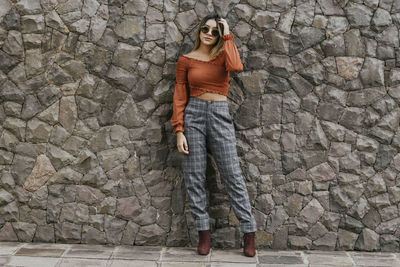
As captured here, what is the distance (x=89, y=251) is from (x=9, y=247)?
0.62m

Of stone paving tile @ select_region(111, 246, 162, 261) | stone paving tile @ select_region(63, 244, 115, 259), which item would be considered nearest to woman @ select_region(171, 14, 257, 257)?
stone paving tile @ select_region(111, 246, 162, 261)

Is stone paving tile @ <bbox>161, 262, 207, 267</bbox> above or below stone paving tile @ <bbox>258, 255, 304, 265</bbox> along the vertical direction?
above

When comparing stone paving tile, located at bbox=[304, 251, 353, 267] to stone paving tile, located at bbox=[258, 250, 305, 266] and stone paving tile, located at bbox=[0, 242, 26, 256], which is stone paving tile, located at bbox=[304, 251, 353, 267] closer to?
stone paving tile, located at bbox=[258, 250, 305, 266]

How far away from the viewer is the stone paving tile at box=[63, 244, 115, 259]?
3.81 metres

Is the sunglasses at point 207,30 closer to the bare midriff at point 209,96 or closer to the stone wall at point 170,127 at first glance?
the stone wall at point 170,127

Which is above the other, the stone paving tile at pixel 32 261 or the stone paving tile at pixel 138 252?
the stone paving tile at pixel 32 261

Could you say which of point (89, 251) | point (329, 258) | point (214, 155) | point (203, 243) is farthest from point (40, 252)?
point (329, 258)

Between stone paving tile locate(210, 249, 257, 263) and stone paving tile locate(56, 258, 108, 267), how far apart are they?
80 centimetres

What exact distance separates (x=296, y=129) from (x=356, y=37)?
0.83m

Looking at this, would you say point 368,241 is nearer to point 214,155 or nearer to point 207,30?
point 214,155

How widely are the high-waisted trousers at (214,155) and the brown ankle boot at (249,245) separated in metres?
0.05

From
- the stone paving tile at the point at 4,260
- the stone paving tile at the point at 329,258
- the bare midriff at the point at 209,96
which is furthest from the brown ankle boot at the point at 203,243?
the stone paving tile at the point at 4,260

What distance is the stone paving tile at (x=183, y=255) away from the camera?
12.4ft

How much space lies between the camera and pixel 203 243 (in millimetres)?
3871
